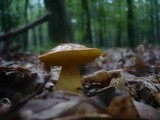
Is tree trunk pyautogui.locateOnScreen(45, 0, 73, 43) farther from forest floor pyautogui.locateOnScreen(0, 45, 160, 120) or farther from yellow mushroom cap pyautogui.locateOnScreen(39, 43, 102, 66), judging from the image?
yellow mushroom cap pyautogui.locateOnScreen(39, 43, 102, 66)

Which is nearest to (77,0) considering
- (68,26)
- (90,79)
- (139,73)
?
(68,26)

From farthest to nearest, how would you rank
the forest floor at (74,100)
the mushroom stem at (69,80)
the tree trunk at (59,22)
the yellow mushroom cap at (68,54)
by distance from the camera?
the tree trunk at (59,22)
the mushroom stem at (69,80)
the yellow mushroom cap at (68,54)
the forest floor at (74,100)

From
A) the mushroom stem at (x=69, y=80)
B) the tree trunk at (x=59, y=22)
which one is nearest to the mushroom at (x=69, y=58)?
the mushroom stem at (x=69, y=80)

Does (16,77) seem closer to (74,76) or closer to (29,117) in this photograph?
(74,76)

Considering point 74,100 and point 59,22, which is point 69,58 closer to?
point 74,100

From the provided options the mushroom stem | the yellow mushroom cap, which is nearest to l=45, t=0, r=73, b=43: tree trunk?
the mushroom stem

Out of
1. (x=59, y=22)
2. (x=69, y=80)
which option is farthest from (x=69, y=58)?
(x=59, y=22)

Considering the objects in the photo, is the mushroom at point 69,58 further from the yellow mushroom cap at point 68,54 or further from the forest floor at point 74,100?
the forest floor at point 74,100
